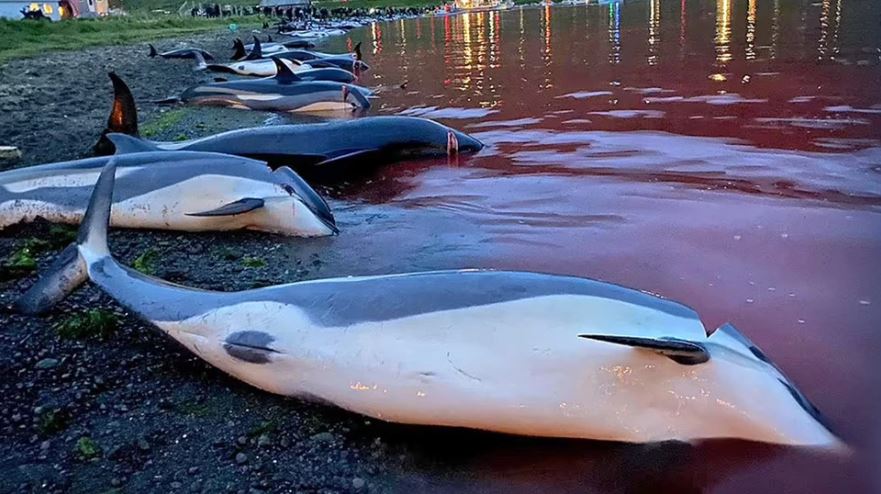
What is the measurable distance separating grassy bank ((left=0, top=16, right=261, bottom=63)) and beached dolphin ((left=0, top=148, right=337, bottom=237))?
13500 millimetres

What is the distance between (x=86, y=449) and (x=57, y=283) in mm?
1422

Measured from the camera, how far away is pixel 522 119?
34.0 feet

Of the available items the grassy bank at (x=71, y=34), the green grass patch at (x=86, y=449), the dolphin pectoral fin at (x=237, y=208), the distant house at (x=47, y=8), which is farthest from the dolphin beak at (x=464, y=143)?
the distant house at (x=47, y=8)

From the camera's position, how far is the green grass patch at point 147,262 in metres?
5.13

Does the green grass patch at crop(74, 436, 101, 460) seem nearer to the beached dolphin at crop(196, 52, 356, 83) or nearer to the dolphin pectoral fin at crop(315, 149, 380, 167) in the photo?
the dolphin pectoral fin at crop(315, 149, 380, 167)

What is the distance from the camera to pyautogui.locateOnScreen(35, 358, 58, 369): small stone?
3709 millimetres

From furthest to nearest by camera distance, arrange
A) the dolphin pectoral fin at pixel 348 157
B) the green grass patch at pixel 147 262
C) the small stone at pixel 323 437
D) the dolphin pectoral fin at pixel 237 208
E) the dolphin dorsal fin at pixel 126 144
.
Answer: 1. the dolphin pectoral fin at pixel 348 157
2. the dolphin dorsal fin at pixel 126 144
3. the dolphin pectoral fin at pixel 237 208
4. the green grass patch at pixel 147 262
5. the small stone at pixel 323 437

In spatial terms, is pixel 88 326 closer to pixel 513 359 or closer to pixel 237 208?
pixel 237 208

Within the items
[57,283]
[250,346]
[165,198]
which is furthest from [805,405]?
[165,198]

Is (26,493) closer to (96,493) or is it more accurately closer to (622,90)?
(96,493)

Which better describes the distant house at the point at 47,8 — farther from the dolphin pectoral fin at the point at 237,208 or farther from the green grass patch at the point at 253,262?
the green grass patch at the point at 253,262

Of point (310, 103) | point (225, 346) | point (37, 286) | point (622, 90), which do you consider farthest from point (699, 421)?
point (310, 103)

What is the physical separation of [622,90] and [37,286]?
1000cm

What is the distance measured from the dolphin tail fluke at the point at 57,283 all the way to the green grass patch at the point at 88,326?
0.54ft
